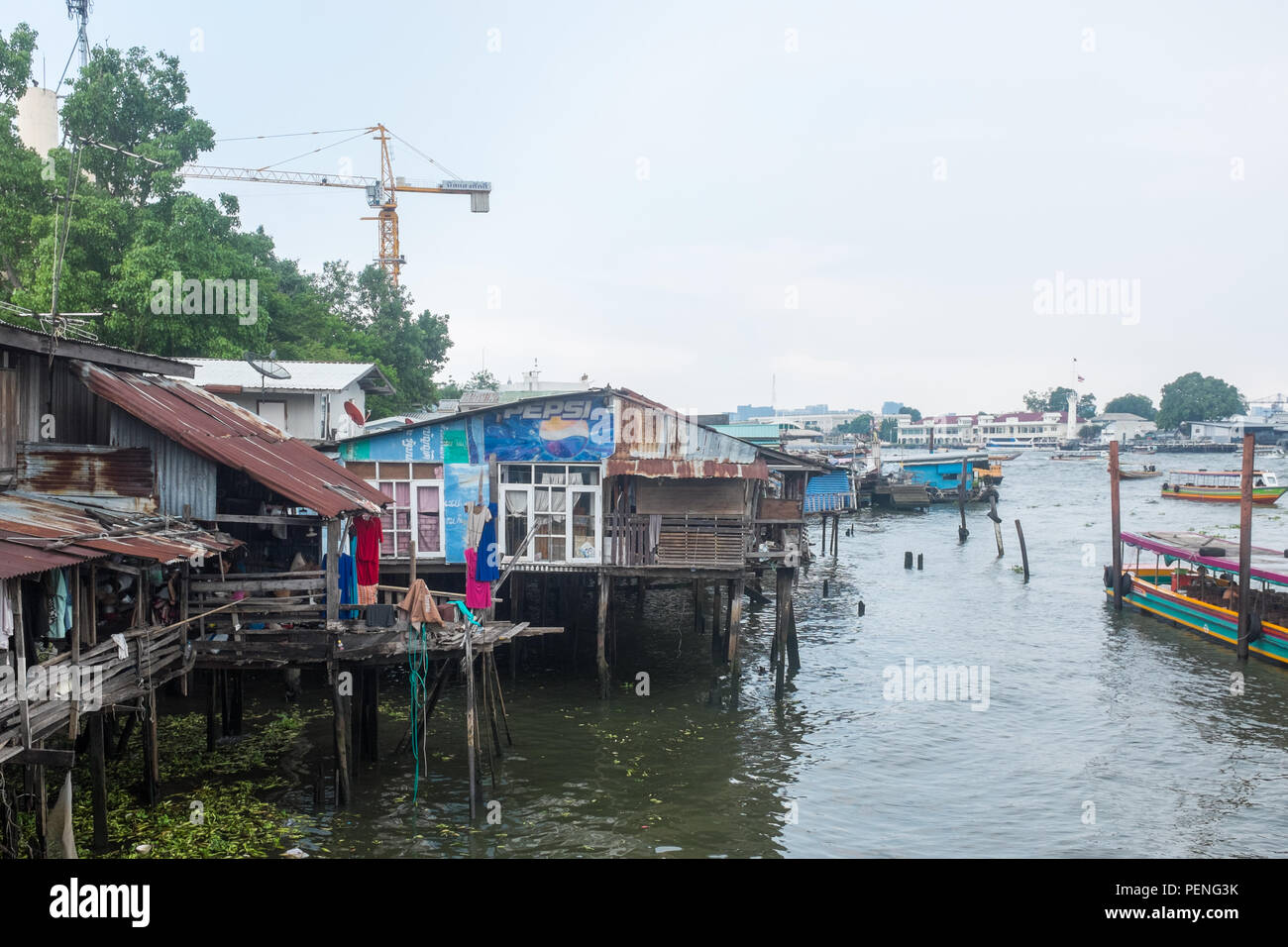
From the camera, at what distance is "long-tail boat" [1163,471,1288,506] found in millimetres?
73938

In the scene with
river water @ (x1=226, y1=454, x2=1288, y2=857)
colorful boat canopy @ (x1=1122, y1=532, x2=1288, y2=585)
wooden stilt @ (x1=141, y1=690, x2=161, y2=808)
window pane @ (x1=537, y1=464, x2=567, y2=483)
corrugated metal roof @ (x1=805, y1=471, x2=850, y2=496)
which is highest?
window pane @ (x1=537, y1=464, x2=567, y2=483)

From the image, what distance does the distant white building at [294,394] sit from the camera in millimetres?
31031

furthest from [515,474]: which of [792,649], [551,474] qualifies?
[792,649]

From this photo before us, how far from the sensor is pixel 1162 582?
3731 centimetres

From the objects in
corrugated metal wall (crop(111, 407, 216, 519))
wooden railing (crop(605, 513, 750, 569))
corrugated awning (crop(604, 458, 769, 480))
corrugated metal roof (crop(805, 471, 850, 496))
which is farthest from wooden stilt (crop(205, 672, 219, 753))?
corrugated metal roof (crop(805, 471, 850, 496))

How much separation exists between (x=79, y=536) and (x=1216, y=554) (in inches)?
1200

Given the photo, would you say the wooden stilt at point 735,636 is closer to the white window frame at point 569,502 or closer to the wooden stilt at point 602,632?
the wooden stilt at point 602,632

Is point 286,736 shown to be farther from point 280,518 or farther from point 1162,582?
point 1162,582

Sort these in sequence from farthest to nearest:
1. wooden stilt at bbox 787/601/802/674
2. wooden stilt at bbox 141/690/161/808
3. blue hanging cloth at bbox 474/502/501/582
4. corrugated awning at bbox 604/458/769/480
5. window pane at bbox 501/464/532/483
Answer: wooden stilt at bbox 787/601/802/674 < window pane at bbox 501/464/532/483 < corrugated awning at bbox 604/458/769/480 < blue hanging cloth at bbox 474/502/501/582 < wooden stilt at bbox 141/690/161/808

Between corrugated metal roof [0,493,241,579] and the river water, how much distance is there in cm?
474

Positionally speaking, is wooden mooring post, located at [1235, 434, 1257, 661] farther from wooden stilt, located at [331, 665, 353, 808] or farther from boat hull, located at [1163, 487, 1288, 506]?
boat hull, located at [1163, 487, 1288, 506]

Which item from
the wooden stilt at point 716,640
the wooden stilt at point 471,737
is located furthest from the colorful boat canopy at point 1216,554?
the wooden stilt at point 471,737

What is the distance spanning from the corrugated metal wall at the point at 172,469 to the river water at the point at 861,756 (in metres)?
5.09
